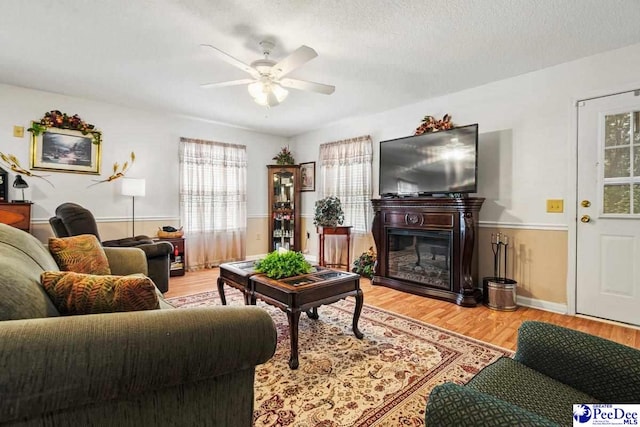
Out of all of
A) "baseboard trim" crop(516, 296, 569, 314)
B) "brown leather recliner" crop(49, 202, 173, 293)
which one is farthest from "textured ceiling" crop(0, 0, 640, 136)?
"baseboard trim" crop(516, 296, 569, 314)

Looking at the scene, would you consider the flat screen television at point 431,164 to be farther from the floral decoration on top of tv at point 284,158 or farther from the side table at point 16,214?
the side table at point 16,214

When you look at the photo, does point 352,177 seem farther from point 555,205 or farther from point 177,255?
point 177,255

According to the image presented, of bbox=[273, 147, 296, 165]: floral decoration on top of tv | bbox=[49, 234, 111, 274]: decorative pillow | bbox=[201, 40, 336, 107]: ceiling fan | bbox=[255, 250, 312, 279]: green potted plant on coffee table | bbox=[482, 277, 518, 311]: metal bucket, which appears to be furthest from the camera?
bbox=[273, 147, 296, 165]: floral decoration on top of tv

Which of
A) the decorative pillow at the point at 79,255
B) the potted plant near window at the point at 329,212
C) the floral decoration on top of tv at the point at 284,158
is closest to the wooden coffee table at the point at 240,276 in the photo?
the decorative pillow at the point at 79,255

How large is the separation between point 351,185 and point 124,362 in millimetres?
4394

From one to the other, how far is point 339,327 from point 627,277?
259 cm

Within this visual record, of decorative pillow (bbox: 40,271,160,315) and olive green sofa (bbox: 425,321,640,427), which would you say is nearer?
olive green sofa (bbox: 425,321,640,427)

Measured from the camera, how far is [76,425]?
0.82 meters

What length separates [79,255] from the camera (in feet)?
6.82

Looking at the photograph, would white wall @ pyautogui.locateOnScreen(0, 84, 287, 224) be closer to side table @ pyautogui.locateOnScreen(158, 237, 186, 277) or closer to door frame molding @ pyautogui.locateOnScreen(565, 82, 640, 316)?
side table @ pyautogui.locateOnScreen(158, 237, 186, 277)

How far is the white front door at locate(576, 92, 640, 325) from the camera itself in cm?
271

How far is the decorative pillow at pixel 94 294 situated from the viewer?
1.05 meters

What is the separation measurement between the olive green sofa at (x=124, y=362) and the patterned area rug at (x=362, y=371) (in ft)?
2.16

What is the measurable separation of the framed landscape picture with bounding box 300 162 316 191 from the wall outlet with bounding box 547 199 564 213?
3.56 meters
